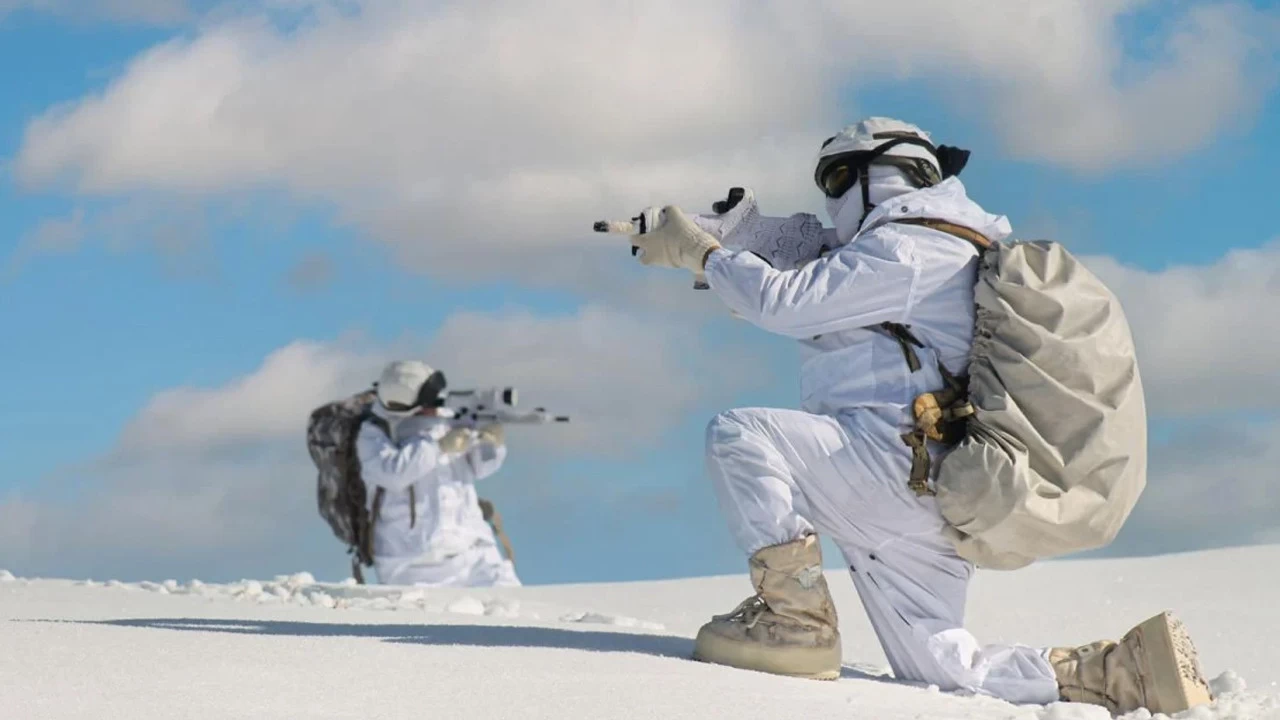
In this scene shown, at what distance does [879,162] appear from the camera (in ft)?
15.0

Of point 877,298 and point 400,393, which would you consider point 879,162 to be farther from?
point 400,393

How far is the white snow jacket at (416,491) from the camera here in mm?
10305

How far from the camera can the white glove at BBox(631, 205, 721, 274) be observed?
15.0 feet

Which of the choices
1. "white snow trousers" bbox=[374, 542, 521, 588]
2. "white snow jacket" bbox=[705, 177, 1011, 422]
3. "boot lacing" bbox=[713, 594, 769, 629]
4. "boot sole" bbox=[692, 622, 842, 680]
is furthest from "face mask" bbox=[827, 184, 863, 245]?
"white snow trousers" bbox=[374, 542, 521, 588]

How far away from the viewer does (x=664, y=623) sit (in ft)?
25.4

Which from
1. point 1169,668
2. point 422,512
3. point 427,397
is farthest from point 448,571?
point 1169,668

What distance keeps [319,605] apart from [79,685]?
3354 mm

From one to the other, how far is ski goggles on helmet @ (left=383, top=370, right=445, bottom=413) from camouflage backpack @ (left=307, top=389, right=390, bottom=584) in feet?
0.57

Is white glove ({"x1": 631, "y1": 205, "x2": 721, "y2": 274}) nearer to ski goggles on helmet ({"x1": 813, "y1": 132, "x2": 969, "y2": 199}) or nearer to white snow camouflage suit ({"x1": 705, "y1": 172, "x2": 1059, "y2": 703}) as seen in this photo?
white snow camouflage suit ({"x1": 705, "y1": 172, "x2": 1059, "y2": 703})

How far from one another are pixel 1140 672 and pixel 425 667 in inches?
79.3

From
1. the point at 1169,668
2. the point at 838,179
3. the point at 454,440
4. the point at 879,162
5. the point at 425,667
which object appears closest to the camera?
the point at 425,667

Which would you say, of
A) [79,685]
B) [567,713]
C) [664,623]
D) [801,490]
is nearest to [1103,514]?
[801,490]

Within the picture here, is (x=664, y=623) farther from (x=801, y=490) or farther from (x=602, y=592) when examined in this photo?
(x=801, y=490)

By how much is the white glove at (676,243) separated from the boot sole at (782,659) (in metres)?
1.17
